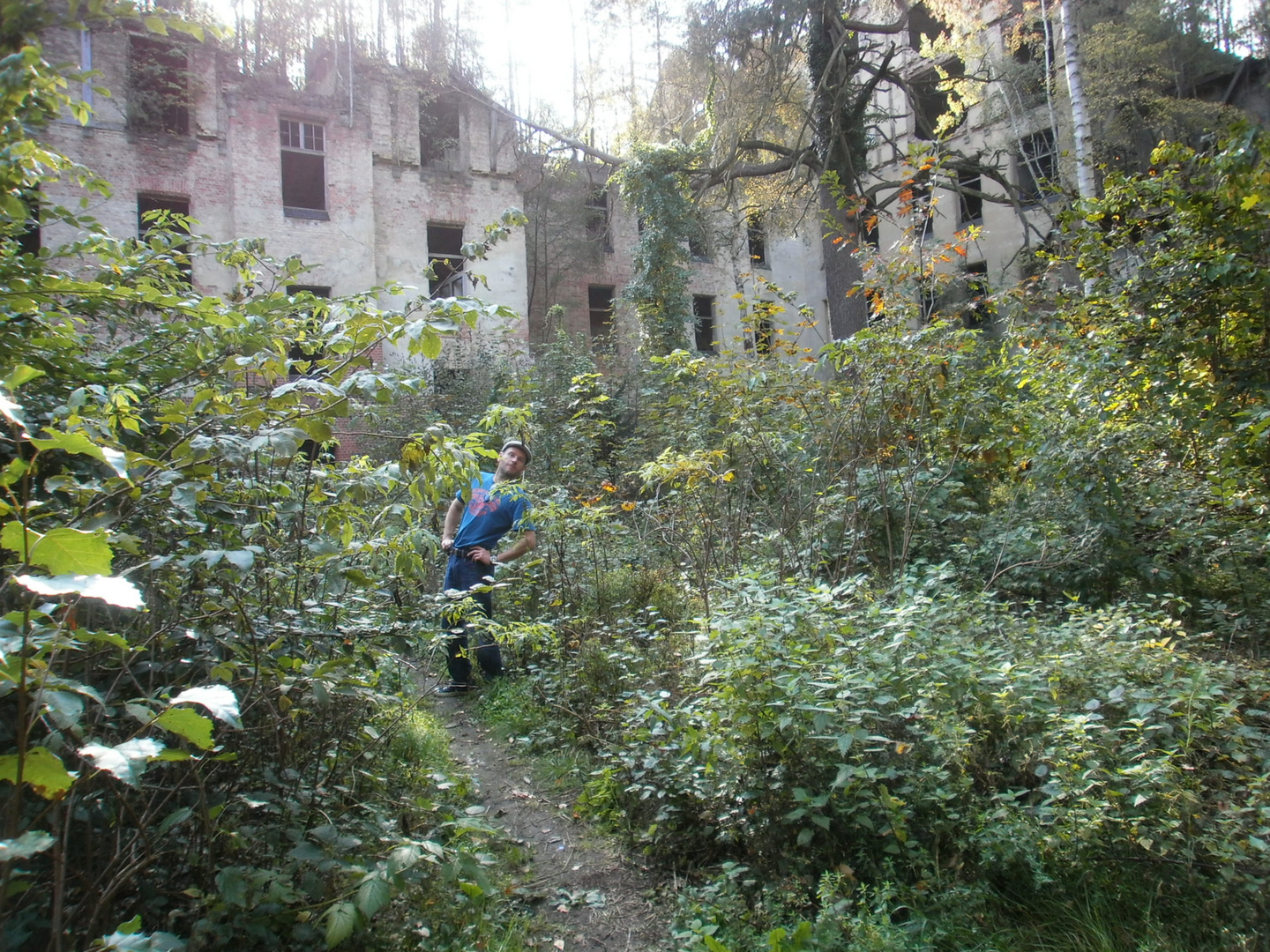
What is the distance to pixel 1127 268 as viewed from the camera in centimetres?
619

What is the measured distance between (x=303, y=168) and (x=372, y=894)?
21075 mm

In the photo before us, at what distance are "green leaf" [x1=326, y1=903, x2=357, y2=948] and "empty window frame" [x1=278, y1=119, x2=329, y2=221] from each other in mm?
19033

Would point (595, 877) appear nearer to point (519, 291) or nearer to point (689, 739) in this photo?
point (689, 739)

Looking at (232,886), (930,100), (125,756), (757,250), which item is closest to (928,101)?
(930,100)

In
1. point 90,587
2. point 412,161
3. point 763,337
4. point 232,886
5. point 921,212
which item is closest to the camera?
point 90,587

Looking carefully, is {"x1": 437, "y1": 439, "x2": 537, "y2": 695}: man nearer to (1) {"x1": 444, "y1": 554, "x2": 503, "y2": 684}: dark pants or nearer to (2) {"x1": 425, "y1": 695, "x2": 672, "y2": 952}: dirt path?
(1) {"x1": 444, "y1": 554, "x2": 503, "y2": 684}: dark pants

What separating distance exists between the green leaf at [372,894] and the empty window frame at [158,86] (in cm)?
1987

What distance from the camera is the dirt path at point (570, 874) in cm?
316

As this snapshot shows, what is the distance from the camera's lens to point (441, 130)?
70.0 ft

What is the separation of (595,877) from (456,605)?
4.39 feet

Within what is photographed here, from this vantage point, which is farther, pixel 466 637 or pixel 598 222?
pixel 598 222

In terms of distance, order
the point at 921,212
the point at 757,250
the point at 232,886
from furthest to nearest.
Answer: the point at 757,250 < the point at 921,212 < the point at 232,886

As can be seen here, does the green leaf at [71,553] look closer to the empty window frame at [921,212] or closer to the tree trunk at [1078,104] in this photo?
the empty window frame at [921,212]

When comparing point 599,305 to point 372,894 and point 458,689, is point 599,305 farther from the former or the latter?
point 372,894
